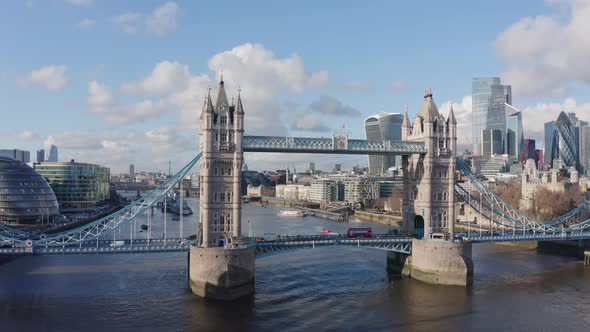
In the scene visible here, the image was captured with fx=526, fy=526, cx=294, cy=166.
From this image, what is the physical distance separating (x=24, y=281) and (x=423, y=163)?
55.1m

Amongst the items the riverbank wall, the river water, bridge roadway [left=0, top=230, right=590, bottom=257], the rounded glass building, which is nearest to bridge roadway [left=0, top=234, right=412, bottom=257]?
bridge roadway [left=0, top=230, right=590, bottom=257]

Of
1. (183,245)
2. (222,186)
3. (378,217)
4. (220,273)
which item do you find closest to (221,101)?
(222,186)

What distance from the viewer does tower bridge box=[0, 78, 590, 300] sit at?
196ft

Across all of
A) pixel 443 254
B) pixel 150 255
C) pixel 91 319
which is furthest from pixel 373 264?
pixel 91 319

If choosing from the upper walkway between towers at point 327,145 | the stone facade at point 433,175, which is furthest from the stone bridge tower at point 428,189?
the upper walkway between towers at point 327,145

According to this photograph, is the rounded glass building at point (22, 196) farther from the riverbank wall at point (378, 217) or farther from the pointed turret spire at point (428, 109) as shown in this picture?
the riverbank wall at point (378, 217)

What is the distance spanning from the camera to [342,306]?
5750 centimetres

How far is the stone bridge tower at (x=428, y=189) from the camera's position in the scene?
71375mm

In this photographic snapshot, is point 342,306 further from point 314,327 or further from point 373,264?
point 373,264

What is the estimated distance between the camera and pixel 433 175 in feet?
243

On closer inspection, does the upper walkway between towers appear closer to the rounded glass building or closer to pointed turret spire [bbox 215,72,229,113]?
pointed turret spire [bbox 215,72,229,113]

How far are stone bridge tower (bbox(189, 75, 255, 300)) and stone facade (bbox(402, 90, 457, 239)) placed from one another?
26557 millimetres

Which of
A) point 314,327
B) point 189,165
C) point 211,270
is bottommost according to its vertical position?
point 314,327

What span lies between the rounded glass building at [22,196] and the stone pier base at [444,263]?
85.6 meters
